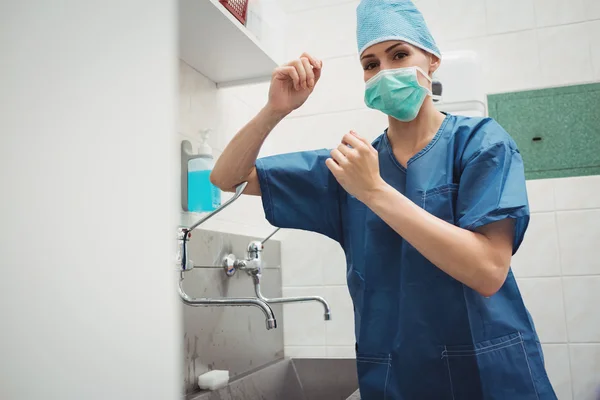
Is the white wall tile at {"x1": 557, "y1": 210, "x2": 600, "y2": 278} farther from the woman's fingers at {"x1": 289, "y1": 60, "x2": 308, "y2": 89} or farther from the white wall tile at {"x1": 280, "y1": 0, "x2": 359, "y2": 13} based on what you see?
the woman's fingers at {"x1": 289, "y1": 60, "x2": 308, "y2": 89}

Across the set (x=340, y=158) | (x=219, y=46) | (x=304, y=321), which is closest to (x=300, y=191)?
(x=340, y=158)

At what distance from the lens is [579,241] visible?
1888 mm

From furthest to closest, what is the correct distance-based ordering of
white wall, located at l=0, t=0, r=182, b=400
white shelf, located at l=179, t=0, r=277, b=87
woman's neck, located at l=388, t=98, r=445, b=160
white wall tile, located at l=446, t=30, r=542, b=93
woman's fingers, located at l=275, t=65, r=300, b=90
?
white wall tile, located at l=446, t=30, r=542, b=93 < white shelf, located at l=179, t=0, r=277, b=87 < woman's neck, located at l=388, t=98, r=445, b=160 < woman's fingers, located at l=275, t=65, r=300, b=90 < white wall, located at l=0, t=0, r=182, b=400

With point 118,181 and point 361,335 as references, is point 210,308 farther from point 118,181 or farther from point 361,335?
point 118,181

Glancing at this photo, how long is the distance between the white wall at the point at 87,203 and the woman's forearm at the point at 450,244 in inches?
27.4

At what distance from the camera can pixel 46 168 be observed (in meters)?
0.22

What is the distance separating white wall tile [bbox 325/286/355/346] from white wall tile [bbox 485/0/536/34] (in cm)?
118

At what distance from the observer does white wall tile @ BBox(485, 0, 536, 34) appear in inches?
79.7

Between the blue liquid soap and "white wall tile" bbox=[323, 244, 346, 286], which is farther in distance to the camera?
"white wall tile" bbox=[323, 244, 346, 286]

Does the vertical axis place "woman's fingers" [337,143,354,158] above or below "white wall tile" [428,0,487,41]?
below

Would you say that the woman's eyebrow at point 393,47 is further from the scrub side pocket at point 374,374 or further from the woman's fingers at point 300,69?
the scrub side pocket at point 374,374

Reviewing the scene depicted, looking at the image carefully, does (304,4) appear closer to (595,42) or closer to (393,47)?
(595,42)

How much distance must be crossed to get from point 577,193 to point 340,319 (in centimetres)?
99

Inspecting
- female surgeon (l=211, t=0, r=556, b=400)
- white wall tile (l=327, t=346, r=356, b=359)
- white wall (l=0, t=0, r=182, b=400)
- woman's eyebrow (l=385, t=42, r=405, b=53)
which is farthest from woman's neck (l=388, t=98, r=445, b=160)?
white wall tile (l=327, t=346, r=356, b=359)
